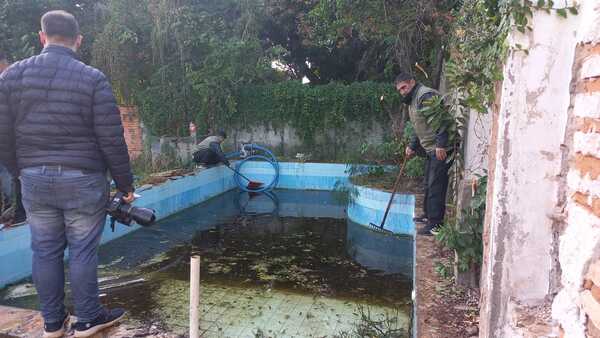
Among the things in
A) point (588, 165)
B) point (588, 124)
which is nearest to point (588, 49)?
point (588, 124)

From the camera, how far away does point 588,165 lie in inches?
50.4

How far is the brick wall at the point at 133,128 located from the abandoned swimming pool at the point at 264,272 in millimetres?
3427

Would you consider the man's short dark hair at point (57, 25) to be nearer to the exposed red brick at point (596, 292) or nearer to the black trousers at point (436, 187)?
the exposed red brick at point (596, 292)

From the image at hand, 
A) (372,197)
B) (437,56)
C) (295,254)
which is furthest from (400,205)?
(437,56)

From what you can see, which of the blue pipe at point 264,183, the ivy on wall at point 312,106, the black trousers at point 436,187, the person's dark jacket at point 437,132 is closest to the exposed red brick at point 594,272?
the person's dark jacket at point 437,132

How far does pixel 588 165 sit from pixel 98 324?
2318 millimetres

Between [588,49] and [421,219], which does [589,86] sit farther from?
[421,219]

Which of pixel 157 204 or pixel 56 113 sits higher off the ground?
pixel 56 113

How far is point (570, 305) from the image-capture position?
1335mm

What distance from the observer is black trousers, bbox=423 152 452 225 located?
3.88 meters

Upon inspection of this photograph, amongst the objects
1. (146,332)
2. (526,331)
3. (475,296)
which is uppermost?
(526,331)

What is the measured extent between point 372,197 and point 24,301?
14.3ft

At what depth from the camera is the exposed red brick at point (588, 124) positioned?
125 centimetres

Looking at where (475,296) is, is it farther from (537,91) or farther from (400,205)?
(400,205)
